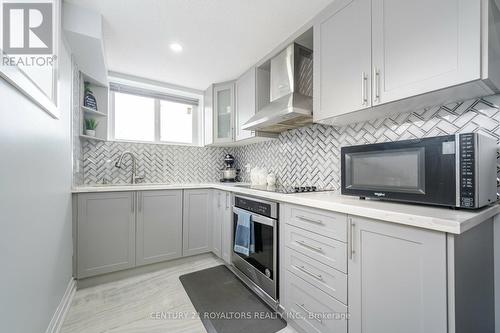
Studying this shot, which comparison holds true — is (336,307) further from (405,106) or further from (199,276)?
(199,276)

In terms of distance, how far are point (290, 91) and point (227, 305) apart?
1.95 metres

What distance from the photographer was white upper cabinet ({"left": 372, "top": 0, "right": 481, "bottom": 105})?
0.92m

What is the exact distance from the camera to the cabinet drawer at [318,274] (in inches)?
45.1

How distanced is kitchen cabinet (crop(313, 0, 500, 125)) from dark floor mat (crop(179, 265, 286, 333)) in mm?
1585

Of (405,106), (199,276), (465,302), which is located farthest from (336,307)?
(199,276)

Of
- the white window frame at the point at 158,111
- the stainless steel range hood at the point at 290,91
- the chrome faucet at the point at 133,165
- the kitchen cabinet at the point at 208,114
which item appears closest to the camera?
the stainless steel range hood at the point at 290,91

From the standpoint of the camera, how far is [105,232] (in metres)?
2.11

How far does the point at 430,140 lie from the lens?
39.6 inches

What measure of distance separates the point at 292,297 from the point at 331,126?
1.43 metres

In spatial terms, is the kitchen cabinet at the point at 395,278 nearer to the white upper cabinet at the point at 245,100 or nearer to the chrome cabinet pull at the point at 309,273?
the chrome cabinet pull at the point at 309,273

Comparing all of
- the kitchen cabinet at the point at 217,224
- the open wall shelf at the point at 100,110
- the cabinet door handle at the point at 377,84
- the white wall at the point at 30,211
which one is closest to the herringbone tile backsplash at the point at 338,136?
the cabinet door handle at the point at 377,84

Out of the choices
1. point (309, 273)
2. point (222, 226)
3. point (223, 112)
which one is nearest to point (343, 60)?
point (309, 273)

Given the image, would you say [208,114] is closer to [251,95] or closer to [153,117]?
[153,117]

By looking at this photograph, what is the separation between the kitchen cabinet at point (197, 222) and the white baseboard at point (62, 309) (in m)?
1.03
